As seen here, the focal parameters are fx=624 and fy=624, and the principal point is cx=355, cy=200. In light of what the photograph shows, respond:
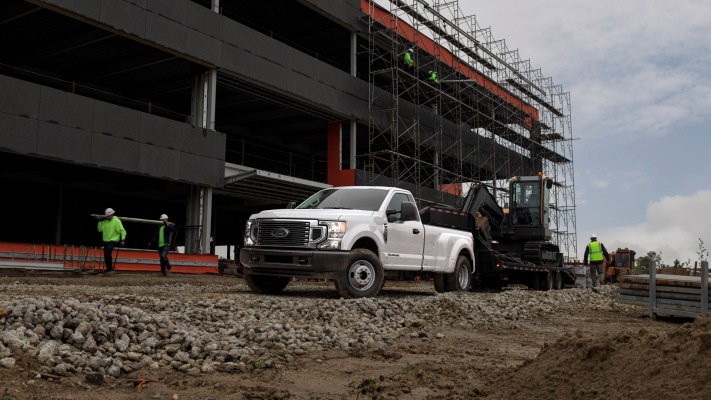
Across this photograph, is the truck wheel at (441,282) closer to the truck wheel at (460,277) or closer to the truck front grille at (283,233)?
the truck wheel at (460,277)

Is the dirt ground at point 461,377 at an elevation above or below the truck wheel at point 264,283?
below

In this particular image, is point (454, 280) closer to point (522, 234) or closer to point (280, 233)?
point (280, 233)

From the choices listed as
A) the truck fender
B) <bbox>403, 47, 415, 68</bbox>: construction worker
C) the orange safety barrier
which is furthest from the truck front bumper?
<bbox>403, 47, 415, 68</bbox>: construction worker

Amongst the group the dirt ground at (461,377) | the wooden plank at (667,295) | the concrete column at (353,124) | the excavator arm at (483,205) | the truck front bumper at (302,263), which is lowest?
the dirt ground at (461,377)

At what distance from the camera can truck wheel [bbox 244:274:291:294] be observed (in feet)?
40.1

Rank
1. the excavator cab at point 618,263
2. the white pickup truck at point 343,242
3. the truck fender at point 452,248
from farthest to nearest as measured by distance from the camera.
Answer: the excavator cab at point 618,263
the truck fender at point 452,248
the white pickup truck at point 343,242

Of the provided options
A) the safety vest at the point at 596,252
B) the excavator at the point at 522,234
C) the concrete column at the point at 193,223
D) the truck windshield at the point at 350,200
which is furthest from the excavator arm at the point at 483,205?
the concrete column at the point at 193,223

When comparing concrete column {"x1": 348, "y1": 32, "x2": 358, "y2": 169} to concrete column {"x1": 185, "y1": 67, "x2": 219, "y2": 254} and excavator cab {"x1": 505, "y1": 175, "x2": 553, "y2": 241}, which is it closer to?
concrete column {"x1": 185, "y1": 67, "x2": 219, "y2": 254}

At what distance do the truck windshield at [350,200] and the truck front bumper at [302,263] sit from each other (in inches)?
58.4

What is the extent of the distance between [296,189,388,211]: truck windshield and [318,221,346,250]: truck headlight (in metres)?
1.12

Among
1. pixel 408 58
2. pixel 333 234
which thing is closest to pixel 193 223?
pixel 333 234

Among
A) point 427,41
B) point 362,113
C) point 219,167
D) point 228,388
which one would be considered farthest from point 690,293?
point 427,41

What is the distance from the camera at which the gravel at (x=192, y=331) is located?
5797 millimetres

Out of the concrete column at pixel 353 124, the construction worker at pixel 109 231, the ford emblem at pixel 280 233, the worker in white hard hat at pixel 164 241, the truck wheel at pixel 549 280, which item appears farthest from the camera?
the concrete column at pixel 353 124
